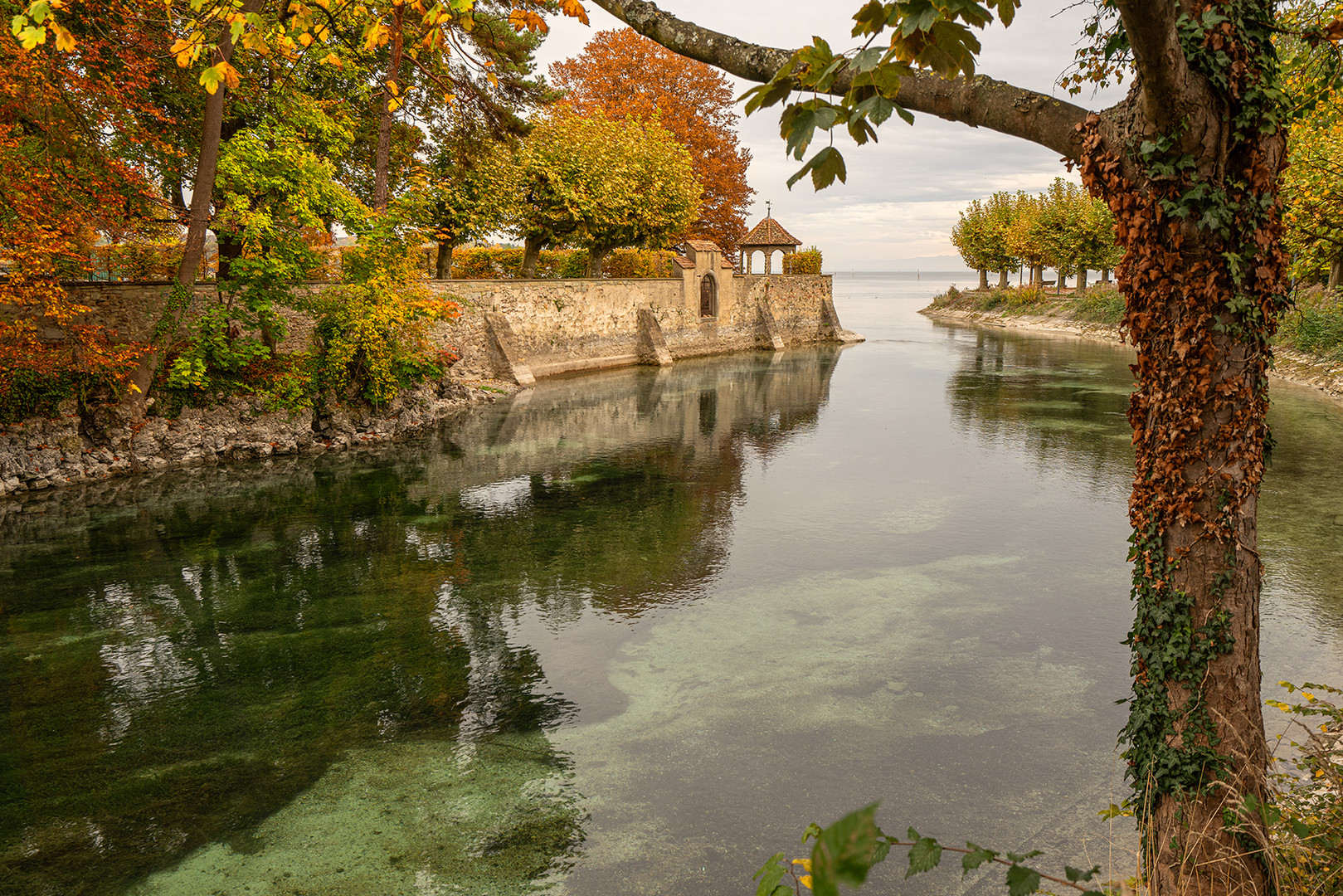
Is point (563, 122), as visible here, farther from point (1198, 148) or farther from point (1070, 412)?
point (1198, 148)

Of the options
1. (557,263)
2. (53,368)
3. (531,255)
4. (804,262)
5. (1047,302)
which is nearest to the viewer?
(53,368)

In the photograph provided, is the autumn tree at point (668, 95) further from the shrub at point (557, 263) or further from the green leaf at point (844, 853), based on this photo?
the green leaf at point (844, 853)

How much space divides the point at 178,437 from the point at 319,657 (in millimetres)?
11055

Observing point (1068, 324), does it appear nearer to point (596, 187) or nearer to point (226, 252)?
point (596, 187)

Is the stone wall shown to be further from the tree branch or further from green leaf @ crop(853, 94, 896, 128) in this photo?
green leaf @ crop(853, 94, 896, 128)

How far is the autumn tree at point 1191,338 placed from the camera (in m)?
3.40

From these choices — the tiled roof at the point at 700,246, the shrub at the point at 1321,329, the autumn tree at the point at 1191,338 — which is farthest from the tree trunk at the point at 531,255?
the autumn tree at the point at 1191,338

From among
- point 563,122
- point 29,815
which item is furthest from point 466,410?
point 29,815

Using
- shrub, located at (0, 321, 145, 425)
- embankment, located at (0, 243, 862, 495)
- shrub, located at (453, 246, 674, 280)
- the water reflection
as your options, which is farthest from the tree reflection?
shrub, located at (0, 321, 145, 425)

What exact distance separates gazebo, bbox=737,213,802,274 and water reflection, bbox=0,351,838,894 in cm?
2800

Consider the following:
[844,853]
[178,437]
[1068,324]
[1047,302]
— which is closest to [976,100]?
[844,853]

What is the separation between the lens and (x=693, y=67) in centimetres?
4469

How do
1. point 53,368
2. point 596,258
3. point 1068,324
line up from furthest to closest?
point 1068,324 < point 596,258 < point 53,368

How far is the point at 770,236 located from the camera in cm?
4350
